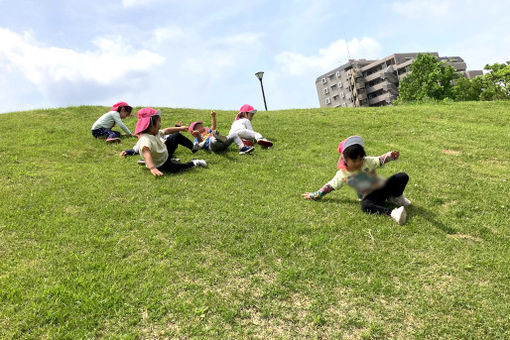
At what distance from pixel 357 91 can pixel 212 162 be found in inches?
3956

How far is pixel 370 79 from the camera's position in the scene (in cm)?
9981

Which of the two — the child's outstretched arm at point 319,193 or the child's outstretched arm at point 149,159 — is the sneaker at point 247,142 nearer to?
the child's outstretched arm at point 149,159

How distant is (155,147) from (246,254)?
170 inches

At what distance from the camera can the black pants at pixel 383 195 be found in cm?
575

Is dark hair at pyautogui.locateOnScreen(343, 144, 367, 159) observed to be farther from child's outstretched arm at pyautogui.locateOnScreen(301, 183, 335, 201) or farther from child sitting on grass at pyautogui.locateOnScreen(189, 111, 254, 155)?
child sitting on grass at pyautogui.locateOnScreen(189, 111, 254, 155)

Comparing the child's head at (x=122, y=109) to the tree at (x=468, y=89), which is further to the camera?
the tree at (x=468, y=89)

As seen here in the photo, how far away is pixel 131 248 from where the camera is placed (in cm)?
496

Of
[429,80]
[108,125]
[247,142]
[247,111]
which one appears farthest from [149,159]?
[429,80]

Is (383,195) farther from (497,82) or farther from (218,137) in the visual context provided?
(497,82)

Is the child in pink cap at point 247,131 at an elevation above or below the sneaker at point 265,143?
above

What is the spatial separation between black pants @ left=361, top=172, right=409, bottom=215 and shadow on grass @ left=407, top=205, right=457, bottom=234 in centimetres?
43

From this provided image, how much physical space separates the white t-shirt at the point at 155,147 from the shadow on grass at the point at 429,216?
19.0 ft

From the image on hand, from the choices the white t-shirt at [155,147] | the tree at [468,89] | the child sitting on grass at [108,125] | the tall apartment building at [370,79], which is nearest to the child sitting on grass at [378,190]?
the white t-shirt at [155,147]

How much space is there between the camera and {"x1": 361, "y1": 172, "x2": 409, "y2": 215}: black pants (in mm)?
5746
